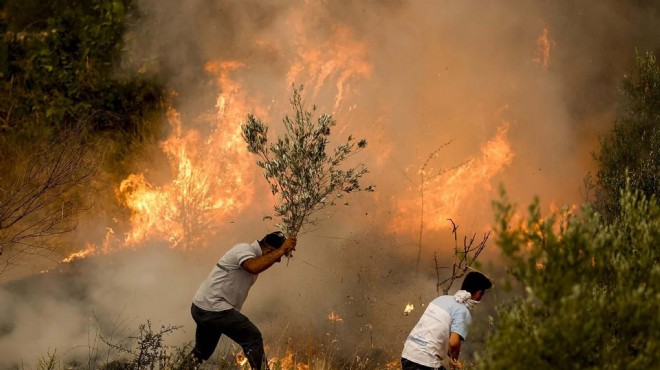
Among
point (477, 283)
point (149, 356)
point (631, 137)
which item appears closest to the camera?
point (477, 283)

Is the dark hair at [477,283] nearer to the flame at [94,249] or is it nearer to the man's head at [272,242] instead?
the man's head at [272,242]

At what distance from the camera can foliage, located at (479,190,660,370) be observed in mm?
4465

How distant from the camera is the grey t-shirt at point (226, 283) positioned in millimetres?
7820

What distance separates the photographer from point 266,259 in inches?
300

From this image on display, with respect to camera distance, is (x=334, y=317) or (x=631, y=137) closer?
(x=334, y=317)

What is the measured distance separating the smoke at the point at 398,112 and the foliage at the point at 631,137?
50.8 inches

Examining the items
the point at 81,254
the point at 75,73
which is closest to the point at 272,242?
the point at 81,254

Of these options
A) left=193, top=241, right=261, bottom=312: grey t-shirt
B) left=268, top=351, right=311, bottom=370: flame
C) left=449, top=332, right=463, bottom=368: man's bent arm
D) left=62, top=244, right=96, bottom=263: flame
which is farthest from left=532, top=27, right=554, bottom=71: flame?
left=62, top=244, right=96, bottom=263: flame

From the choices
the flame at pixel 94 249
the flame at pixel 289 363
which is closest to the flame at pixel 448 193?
the flame at pixel 289 363

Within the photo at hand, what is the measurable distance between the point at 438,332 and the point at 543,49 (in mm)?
8322

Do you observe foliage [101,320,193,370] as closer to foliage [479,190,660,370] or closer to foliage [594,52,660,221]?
foliage [479,190,660,370]

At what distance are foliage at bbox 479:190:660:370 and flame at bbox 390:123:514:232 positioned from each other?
7.91 metres

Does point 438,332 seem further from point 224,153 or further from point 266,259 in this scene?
point 224,153

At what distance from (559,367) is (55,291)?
31.0 ft
